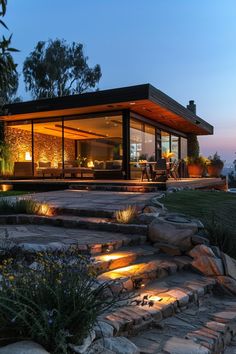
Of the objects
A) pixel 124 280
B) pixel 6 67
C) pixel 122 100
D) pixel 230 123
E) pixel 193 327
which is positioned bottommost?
pixel 193 327

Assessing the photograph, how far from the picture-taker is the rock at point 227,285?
3891mm

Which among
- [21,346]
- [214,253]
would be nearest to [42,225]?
[214,253]

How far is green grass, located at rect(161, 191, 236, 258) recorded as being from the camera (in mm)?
4785

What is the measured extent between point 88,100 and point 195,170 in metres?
6.91

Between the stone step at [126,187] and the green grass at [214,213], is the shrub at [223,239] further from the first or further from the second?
the stone step at [126,187]

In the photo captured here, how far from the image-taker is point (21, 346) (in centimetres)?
183

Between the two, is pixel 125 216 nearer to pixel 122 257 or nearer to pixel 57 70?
pixel 122 257

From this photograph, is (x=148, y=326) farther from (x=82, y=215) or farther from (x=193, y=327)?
(x=82, y=215)

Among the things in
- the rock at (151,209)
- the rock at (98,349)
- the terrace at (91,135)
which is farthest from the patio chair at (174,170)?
the rock at (98,349)

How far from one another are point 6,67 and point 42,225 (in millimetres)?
3518

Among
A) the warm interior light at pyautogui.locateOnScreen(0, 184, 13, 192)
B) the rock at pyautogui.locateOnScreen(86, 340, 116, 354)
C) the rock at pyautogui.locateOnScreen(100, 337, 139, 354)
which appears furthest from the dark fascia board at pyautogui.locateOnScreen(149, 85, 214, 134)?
the rock at pyautogui.locateOnScreen(86, 340, 116, 354)

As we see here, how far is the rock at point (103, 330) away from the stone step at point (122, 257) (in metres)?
Result: 0.96

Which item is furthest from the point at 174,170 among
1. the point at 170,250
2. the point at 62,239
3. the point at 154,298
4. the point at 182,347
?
the point at 182,347

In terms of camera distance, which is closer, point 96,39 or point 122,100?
point 122,100
